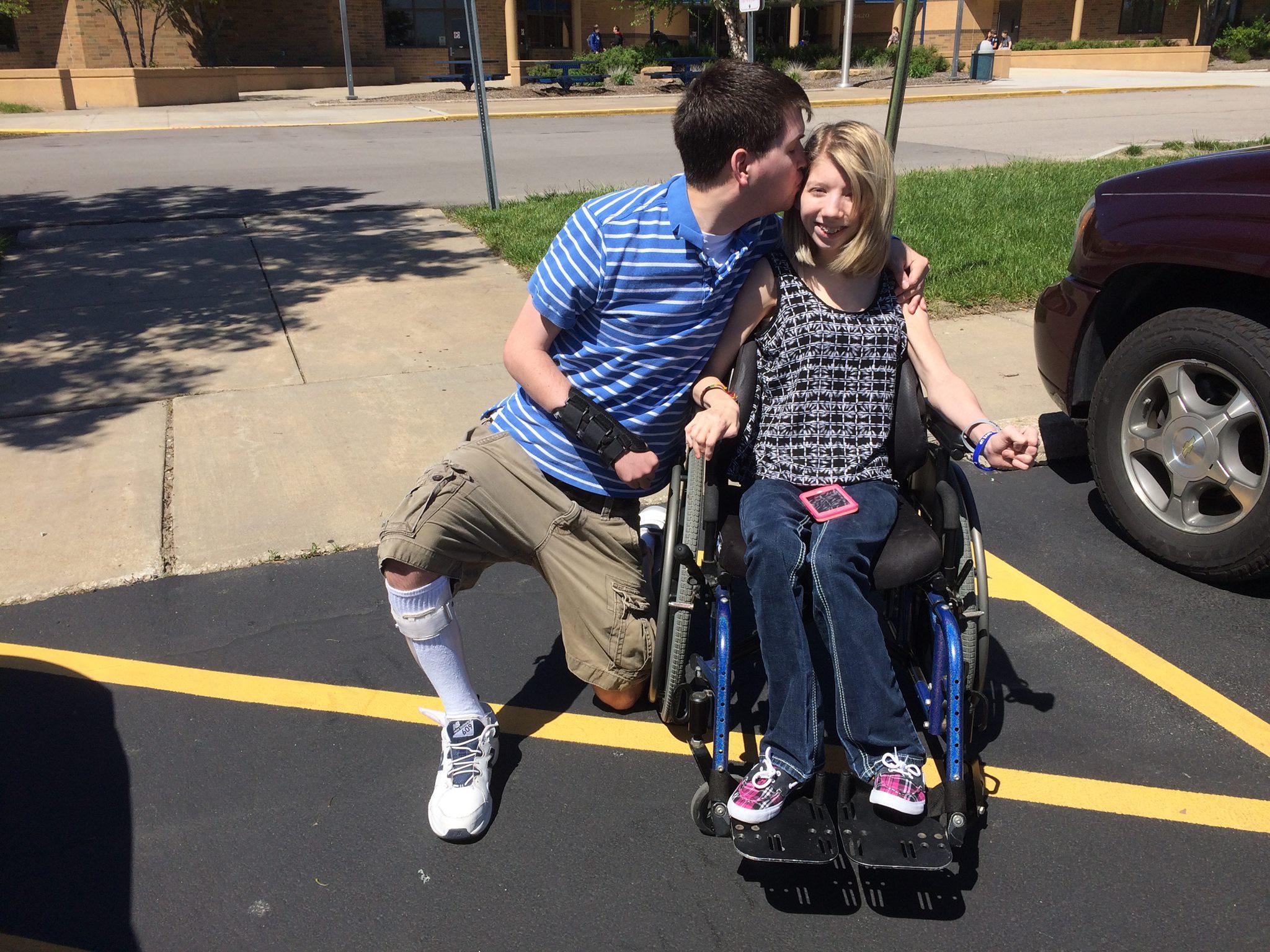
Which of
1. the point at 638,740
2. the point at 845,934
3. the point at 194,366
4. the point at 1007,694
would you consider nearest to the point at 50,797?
the point at 638,740

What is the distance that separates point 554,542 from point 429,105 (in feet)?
75.2

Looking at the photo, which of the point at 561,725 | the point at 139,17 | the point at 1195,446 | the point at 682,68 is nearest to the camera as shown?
the point at 561,725

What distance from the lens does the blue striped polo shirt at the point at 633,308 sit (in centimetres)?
263

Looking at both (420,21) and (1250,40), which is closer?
(420,21)

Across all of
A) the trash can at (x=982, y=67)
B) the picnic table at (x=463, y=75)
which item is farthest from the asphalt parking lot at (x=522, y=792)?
the trash can at (x=982, y=67)

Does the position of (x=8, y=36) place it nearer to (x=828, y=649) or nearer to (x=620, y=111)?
(x=620, y=111)

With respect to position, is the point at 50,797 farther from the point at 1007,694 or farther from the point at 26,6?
the point at 26,6

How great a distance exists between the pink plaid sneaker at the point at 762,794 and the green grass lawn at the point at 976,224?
194 inches

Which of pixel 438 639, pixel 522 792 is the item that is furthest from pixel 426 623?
pixel 522 792

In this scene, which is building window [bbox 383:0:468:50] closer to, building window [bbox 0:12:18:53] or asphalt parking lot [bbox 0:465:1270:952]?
building window [bbox 0:12:18:53]

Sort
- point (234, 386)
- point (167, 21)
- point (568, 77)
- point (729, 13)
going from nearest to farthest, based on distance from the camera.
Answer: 1. point (234, 386)
2. point (568, 77)
3. point (729, 13)
4. point (167, 21)

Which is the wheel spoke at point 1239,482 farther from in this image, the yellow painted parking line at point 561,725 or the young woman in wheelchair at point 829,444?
the young woman in wheelchair at point 829,444

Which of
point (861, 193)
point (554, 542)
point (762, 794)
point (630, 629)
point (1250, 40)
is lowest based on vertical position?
point (762, 794)

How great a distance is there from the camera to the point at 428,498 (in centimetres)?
264
